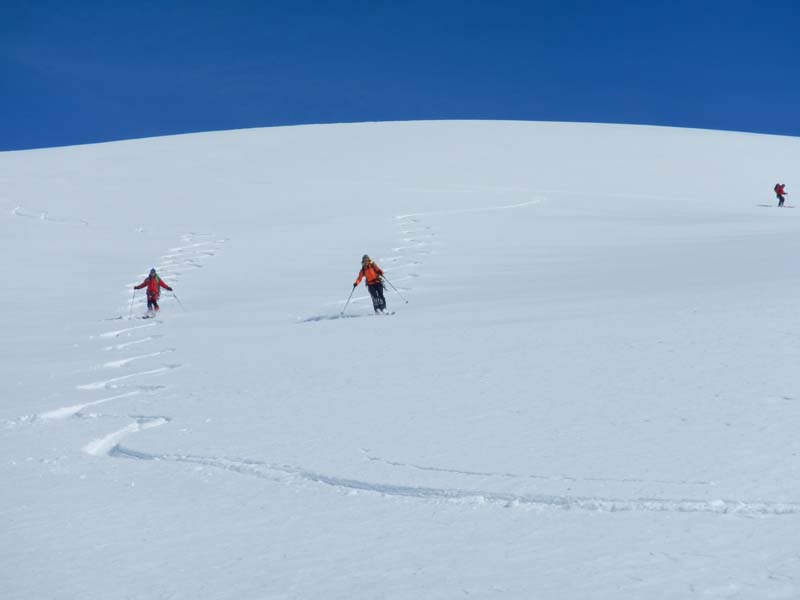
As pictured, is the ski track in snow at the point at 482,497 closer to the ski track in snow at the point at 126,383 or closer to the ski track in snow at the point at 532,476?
the ski track in snow at the point at 532,476

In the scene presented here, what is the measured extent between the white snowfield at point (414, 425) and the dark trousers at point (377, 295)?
41 cm

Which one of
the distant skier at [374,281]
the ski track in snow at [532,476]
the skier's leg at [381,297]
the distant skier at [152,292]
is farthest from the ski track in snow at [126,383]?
the skier's leg at [381,297]

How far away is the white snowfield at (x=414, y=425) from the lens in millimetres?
4133

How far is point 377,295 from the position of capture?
12.1 metres

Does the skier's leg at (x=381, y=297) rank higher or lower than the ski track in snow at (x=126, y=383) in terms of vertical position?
higher

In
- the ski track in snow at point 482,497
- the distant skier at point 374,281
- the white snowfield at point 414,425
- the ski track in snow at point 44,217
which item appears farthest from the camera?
the ski track in snow at point 44,217

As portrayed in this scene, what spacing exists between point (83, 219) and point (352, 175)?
1078 centimetres

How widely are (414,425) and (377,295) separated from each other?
234 inches

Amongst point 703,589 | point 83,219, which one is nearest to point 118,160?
point 83,219

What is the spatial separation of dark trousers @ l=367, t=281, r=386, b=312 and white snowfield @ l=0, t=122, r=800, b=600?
411 mm

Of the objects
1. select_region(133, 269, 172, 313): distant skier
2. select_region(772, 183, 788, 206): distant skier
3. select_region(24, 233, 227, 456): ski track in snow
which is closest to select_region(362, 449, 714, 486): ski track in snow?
select_region(24, 233, 227, 456): ski track in snow

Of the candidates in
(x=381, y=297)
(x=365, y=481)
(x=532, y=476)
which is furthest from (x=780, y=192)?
(x=365, y=481)

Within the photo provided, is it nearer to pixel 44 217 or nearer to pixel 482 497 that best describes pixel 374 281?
pixel 482 497

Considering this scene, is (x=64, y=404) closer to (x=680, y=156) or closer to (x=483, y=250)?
(x=483, y=250)
